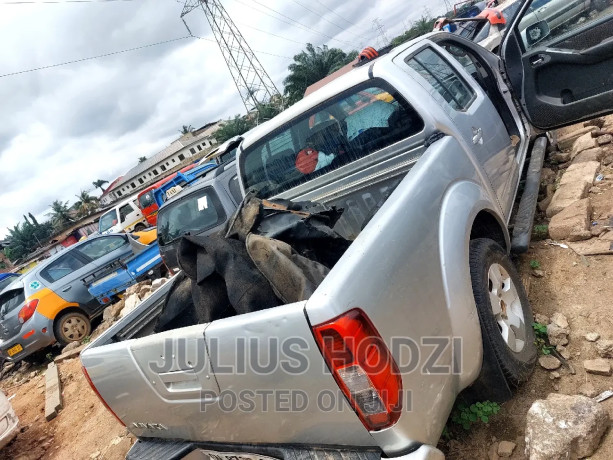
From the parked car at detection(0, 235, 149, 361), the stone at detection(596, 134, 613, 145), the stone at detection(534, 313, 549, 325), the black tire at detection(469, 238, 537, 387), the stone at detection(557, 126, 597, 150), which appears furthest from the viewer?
the parked car at detection(0, 235, 149, 361)

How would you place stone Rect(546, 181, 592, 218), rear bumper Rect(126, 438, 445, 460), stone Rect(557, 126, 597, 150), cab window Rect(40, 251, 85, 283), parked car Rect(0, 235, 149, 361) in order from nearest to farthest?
rear bumper Rect(126, 438, 445, 460) < stone Rect(546, 181, 592, 218) < stone Rect(557, 126, 597, 150) < parked car Rect(0, 235, 149, 361) < cab window Rect(40, 251, 85, 283)

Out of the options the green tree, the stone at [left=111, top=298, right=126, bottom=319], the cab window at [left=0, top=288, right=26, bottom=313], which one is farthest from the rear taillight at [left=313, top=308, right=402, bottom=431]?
the green tree

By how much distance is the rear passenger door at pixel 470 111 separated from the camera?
8.95 ft

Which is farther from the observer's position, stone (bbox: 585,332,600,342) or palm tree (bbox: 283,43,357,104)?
palm tree (bbox: 283,43,357,104)

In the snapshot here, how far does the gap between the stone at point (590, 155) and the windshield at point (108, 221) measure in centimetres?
1729

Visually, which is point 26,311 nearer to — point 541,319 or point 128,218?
point 541,319

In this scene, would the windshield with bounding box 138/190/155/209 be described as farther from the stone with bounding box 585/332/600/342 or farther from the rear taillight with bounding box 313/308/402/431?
the rear taillight with bounding box 313/308/402/431

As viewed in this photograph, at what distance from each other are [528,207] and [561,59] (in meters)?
1.44

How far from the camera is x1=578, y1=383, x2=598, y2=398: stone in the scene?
2.05 meters

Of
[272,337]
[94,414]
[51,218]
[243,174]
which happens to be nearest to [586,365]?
[272,337]

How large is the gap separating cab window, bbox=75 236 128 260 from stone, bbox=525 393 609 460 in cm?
783

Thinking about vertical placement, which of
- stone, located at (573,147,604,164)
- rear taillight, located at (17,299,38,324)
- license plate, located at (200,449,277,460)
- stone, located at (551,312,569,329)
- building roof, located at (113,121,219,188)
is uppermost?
building roof, located at (113,121,219,188)

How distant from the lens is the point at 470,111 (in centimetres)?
293

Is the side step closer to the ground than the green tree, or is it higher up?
closer to the ground
